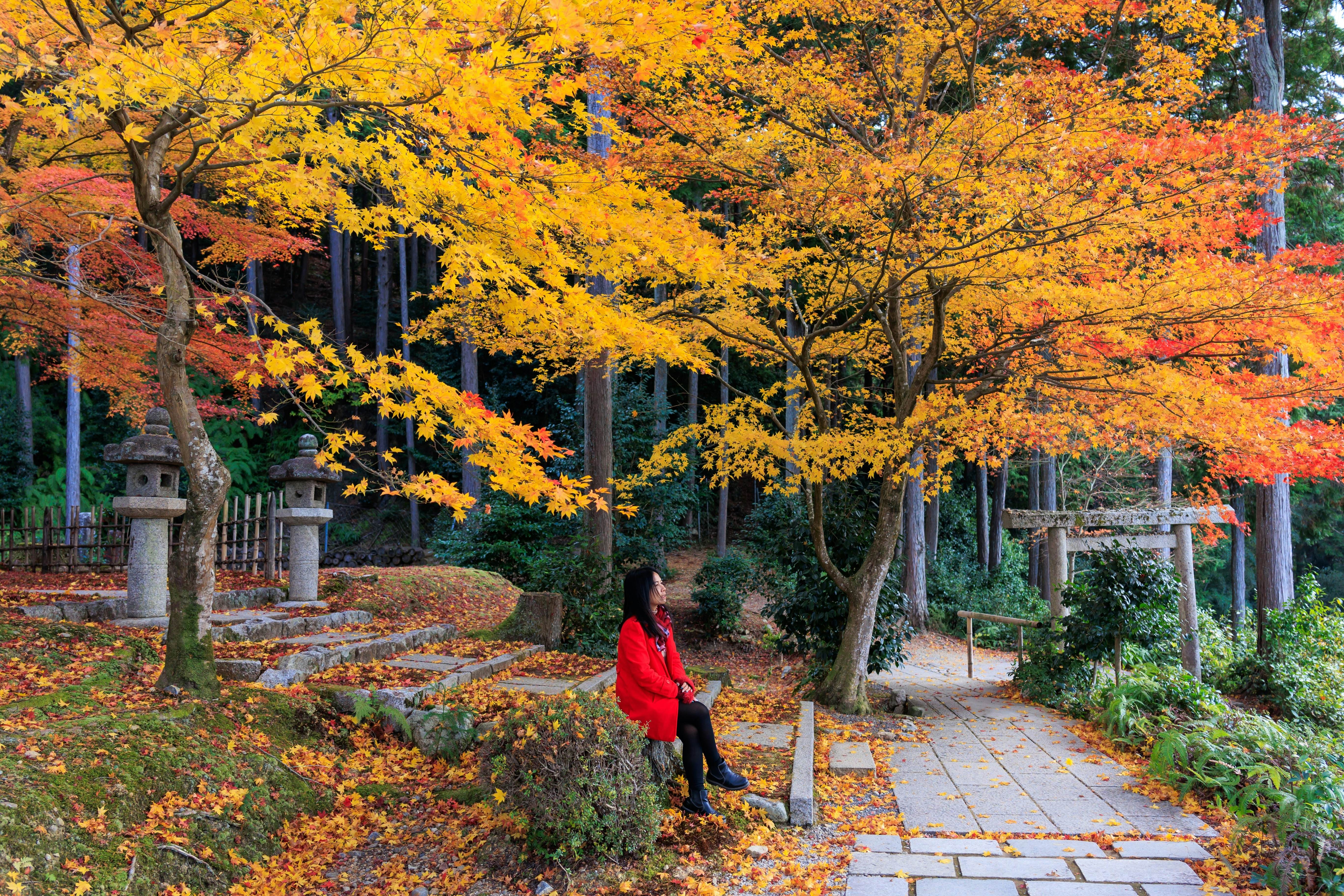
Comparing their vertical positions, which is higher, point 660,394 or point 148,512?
point 660,394

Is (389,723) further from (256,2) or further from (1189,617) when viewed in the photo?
(1189,617)

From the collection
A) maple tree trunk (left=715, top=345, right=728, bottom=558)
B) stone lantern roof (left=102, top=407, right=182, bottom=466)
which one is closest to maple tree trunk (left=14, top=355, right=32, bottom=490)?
stone lantern roof (left=102, top=407, right=182, bottom=466)

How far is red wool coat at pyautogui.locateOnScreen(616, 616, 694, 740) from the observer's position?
13.7 feet

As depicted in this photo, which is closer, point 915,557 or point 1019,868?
point 1019,868

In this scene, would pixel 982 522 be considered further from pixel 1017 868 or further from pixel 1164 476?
pixel 1017 868

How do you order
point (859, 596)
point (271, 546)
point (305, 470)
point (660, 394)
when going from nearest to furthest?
point (859, 596)
point (305, 470)
point (271, 546)
point (660, 394)

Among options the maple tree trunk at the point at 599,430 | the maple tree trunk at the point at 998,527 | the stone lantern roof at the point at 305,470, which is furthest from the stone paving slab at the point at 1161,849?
the maple tree trunk at the point at 998,527

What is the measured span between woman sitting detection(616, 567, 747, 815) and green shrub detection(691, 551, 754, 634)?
883 centimetres

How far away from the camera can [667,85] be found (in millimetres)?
7172

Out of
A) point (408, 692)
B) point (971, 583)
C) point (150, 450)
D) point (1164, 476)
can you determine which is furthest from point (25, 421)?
point (1164, 476)

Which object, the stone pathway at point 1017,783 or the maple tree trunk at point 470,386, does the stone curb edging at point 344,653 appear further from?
the maple tree trunk at point 470,386

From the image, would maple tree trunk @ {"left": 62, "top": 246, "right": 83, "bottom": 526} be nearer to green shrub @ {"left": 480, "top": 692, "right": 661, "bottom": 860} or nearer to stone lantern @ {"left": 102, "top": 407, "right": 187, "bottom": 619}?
stone lantern @ {"left": 102, "top": 407, "right": 187, "bottom": 619}

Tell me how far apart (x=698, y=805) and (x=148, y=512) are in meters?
6.07

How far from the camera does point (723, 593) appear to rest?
13.2m
